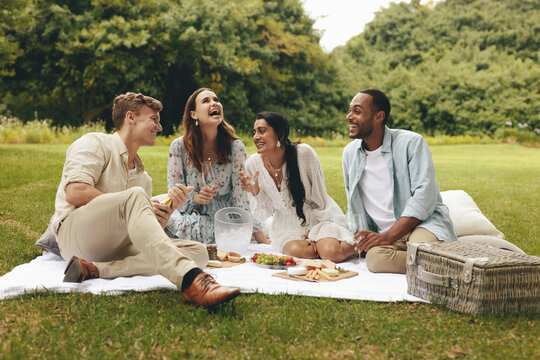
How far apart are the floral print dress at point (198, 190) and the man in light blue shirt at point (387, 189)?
106 cm

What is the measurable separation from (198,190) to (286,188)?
84cm

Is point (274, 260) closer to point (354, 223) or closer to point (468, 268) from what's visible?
point (354, 223)

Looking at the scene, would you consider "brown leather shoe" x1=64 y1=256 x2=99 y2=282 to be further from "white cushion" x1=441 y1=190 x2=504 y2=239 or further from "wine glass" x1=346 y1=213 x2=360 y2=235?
"white cushion" x1=441 y1=190 x2=504 y2=239

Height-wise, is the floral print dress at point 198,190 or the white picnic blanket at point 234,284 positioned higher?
the floral print dress at point 198,190

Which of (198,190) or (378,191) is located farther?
(198,190)

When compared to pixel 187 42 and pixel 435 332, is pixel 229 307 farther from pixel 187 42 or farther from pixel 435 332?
pixel 187 42

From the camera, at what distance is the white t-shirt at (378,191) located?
14.5 feet

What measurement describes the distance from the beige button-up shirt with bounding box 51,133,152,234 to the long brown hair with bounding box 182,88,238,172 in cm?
111

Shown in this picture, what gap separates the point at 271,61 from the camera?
2169 cm

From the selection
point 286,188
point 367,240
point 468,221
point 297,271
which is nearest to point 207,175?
point 286,188

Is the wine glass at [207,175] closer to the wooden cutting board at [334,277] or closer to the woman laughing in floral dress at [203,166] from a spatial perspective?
the woman laughing in floral dress at [203,166]

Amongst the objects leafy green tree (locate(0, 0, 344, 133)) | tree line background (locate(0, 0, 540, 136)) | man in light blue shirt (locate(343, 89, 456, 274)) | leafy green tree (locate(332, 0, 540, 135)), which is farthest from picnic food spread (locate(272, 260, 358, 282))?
leafy green tree (locate(332, 0, 540, 135))

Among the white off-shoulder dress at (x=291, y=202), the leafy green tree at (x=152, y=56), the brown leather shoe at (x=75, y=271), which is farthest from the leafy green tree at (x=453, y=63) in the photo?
the brown leather shoe at (x=75, y=271)

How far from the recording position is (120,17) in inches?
679
